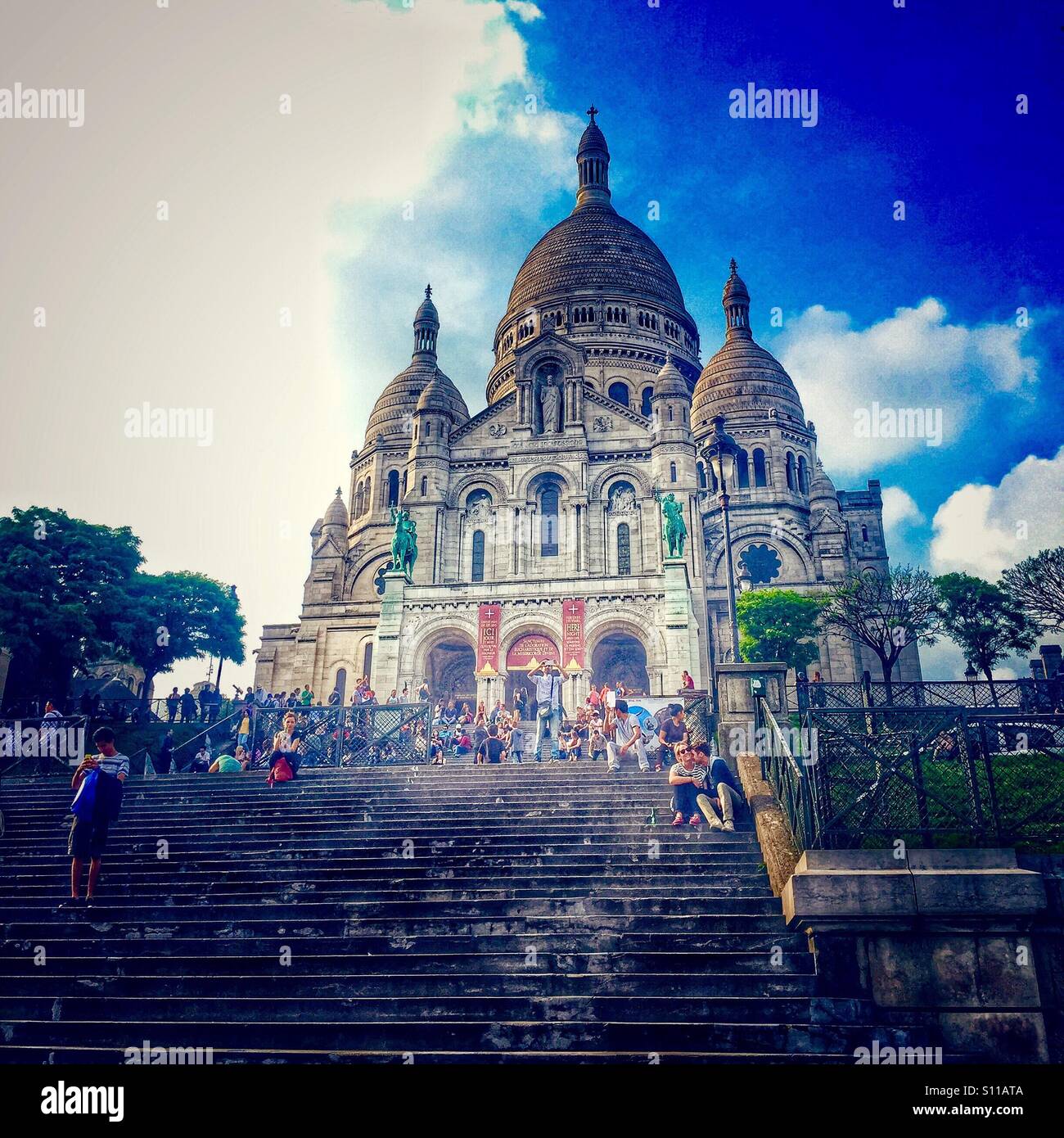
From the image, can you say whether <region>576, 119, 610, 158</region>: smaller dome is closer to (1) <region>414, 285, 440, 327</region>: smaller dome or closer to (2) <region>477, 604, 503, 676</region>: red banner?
(1) <region>414, 285, 440, 327</region>: smaller dome

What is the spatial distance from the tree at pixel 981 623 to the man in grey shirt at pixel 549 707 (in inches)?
744

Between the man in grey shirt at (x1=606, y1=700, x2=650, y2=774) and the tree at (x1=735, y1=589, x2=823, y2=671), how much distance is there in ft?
56.6

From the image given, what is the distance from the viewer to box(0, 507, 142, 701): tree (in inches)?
1166

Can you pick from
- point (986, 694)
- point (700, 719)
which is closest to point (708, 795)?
point (700, 719)

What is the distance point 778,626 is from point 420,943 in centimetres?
2866

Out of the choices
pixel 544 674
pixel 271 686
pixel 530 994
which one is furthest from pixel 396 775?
pixel 271 686

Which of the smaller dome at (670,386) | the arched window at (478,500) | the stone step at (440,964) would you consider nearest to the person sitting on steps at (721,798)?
the stone step at (440,964)

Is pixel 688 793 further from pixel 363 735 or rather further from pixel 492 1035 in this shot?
pixel 363 735

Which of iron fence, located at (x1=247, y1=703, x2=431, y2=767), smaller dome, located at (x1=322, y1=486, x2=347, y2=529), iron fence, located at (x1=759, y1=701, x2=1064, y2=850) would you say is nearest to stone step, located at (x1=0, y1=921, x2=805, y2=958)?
iron fence, located at (x1=759, y1=701, x2=1064, y2=850)

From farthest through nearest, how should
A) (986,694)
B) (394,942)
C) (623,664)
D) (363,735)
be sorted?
1. (623,664)
2. (363,735)
3. (986,694)
4. (394,942)

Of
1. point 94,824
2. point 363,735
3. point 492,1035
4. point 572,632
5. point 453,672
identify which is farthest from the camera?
point 453,672

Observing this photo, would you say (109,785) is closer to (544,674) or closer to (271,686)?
(544,674)

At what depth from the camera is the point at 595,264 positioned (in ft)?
173

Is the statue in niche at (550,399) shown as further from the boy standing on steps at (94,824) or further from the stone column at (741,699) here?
the boy standing on steps at (94,824)
